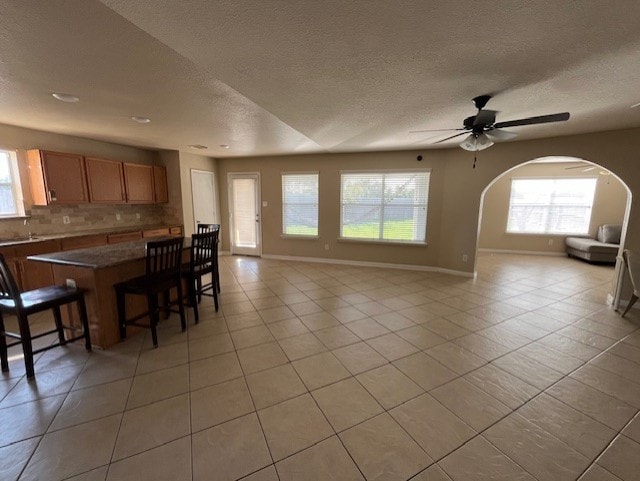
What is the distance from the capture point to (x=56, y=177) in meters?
3.76

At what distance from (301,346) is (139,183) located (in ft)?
14.9

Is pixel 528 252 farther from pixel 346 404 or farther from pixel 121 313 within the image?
pixel 121 313

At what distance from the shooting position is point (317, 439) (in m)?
1.59

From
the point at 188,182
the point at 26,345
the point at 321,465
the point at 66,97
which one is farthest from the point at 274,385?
the point at 188,182

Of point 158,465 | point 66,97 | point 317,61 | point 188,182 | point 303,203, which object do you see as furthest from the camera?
point 303,203

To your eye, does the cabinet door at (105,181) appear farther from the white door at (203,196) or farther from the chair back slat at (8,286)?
the chair back slat at (8,286)

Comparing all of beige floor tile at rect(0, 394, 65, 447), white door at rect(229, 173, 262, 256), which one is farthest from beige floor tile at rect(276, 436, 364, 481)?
white door at rect(229, 173, 262, 256)

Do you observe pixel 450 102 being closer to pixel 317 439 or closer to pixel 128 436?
pixel 317 439

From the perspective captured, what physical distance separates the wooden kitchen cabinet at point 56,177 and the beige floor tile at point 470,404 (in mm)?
5303

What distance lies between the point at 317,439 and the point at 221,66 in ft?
8.41

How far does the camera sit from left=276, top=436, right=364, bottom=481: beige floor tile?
54.3 inches

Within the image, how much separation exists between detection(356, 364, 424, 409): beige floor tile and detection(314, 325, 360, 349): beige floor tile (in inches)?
18.6

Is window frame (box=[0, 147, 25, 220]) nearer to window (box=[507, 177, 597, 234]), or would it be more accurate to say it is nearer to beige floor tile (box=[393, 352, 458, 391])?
beige floor tile (box=[393, 352, 458, 391])

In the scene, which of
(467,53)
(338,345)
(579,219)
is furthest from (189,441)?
(579,219)
